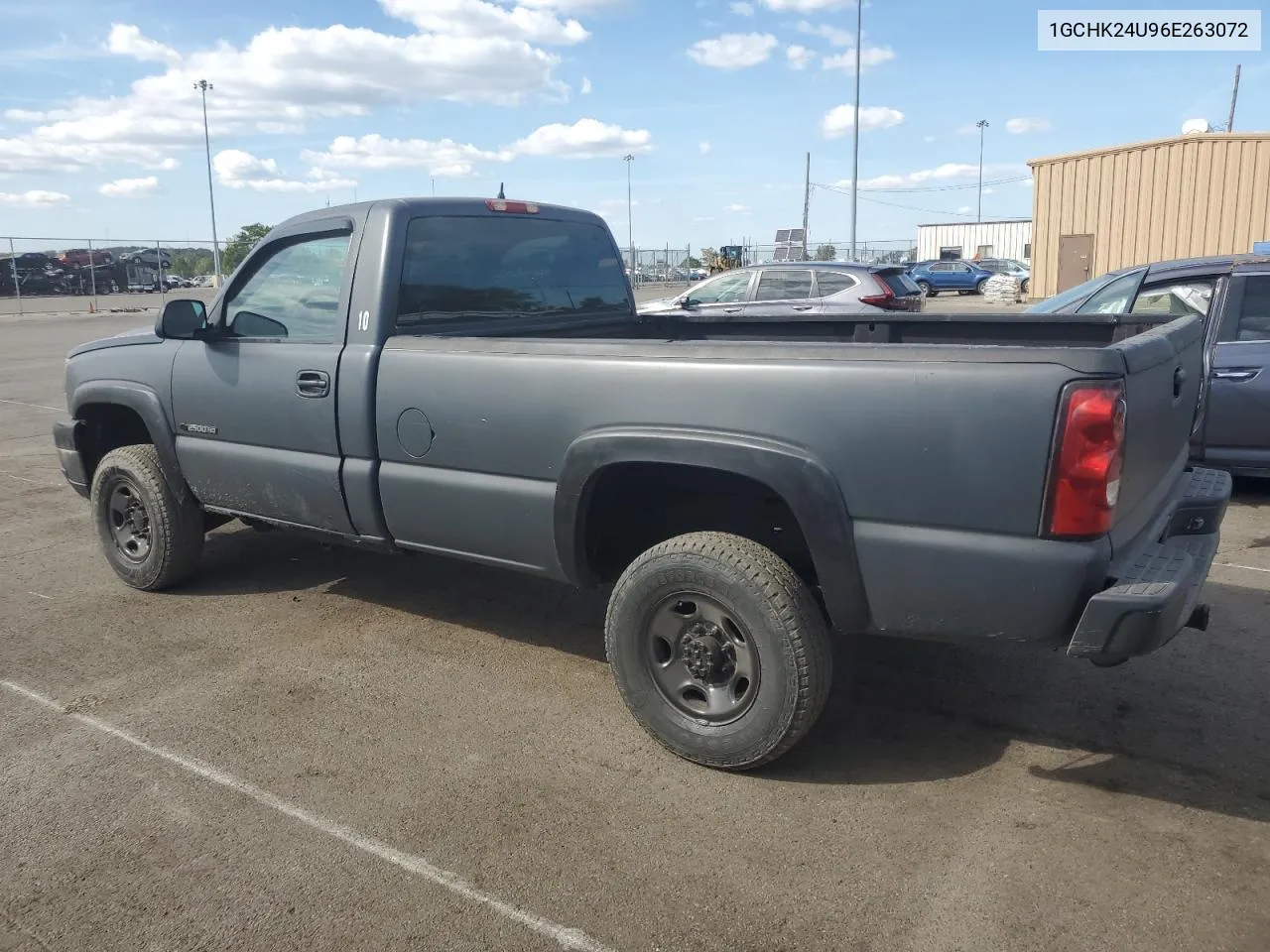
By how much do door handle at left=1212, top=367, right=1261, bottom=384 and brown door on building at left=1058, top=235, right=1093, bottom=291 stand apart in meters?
14.6

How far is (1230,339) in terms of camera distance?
6.86 meters

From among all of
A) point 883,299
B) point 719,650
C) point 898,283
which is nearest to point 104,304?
point 898,283

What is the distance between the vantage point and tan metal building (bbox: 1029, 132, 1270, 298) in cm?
1819

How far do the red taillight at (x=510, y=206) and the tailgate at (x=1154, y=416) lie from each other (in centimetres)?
275

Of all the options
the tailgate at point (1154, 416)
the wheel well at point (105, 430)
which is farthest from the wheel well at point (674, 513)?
the wheel well at point (105, 430)

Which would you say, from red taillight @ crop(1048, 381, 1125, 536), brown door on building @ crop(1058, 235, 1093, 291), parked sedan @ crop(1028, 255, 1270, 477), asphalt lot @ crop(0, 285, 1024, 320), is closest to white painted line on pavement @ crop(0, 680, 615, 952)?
red taillight @ crop(1048, 381, 1125, 536)

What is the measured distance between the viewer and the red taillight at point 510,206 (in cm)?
481

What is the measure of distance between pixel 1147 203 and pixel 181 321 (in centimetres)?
1913

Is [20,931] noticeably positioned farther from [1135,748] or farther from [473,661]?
[1135,748]

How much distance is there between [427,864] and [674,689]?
101 centimetres

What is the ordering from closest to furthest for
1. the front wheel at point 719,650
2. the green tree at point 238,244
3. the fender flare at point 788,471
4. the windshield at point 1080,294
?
the fender flare at point 788,471 → the front wheel at point 719,650 → the windshield at point 1080,294 → the green tree at point 238,244

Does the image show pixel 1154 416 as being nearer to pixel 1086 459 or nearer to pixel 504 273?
pixel 1086 459

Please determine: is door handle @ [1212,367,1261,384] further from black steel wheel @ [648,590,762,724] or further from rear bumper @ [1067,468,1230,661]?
black steel wheel @ [648,590,762,724]

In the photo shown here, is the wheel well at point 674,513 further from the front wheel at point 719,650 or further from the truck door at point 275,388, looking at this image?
the truck door at point 275,388
